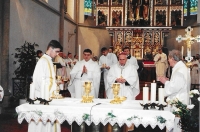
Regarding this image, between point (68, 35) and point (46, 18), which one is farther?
point (68, 35)

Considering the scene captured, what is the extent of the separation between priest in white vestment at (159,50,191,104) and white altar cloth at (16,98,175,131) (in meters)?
0.60

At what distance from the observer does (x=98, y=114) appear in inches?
169

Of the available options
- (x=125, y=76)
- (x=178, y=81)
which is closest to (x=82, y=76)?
(x=125, y=76)

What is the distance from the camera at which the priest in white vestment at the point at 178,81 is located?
16.0 ft

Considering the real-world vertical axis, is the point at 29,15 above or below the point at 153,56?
above

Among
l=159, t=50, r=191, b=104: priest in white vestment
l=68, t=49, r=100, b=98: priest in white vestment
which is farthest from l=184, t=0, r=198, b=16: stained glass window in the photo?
l=159, t=50, r=191, b=104: priest in white vestment

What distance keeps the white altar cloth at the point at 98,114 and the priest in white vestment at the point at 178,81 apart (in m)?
0.60

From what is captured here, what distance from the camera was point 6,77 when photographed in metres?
9.84

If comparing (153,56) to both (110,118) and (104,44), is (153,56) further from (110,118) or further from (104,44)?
(110,118)

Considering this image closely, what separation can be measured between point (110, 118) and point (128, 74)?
2703mm

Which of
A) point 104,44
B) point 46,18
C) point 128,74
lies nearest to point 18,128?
point 128,74

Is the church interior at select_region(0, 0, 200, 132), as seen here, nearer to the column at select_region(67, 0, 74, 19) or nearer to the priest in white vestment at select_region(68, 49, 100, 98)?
the column at select_region(67, 0, 74, 19)

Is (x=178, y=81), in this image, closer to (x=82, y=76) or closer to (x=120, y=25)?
(x=82, y=76)

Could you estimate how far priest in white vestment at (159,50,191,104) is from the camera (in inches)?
192
